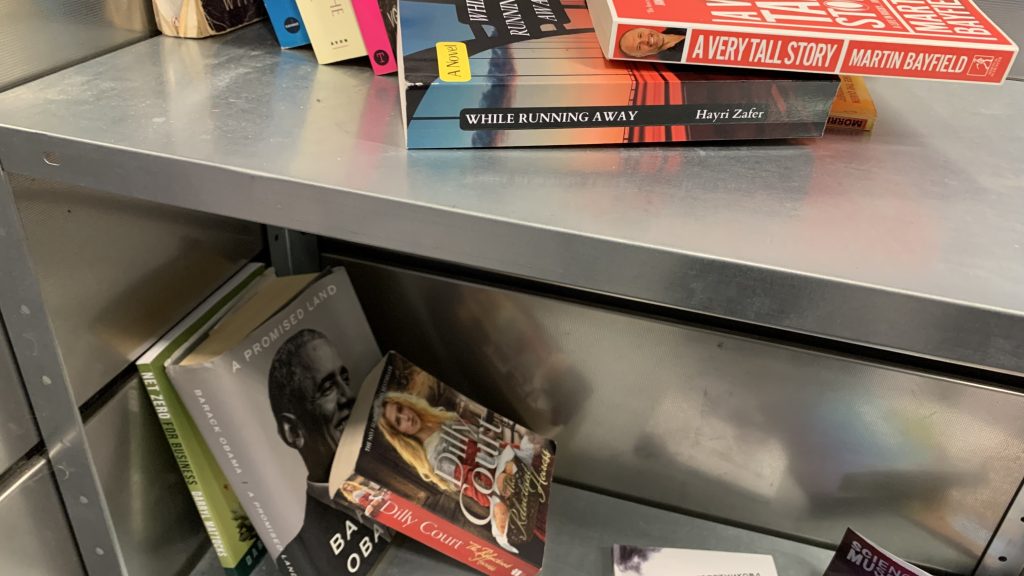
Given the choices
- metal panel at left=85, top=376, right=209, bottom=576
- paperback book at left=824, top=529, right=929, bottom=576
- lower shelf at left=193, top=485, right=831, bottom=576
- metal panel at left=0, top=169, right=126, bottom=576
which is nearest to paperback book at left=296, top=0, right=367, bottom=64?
metal panel at left=0, top=169, right=126, bottom=576

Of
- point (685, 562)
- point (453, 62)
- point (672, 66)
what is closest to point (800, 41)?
point (672, 66)

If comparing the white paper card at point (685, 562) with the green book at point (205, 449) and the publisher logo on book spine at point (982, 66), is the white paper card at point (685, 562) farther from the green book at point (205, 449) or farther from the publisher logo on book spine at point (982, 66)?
the publisher logo on book spine at point (982, 66)

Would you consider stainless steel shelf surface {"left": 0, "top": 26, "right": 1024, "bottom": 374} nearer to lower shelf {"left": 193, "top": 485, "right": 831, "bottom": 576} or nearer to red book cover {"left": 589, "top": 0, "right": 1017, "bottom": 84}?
red book cover {"left": 589, "top": 0, "right": 1017, "bottom": 84}

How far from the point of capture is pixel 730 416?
2.78 feet

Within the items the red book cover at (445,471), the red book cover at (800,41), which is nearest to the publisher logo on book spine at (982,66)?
the red book cover at (800,41)

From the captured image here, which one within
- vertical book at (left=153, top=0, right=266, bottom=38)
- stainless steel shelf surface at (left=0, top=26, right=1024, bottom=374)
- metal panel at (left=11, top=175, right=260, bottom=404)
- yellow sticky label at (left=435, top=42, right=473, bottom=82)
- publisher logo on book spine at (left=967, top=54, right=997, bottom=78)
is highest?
publisher logo on book spine at (left=967, top=54, right=997, bottom=78)

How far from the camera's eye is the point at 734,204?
1.55ft

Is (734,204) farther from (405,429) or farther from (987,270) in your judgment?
→ (405,429)

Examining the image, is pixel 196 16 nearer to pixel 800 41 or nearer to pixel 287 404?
pixel 287 404

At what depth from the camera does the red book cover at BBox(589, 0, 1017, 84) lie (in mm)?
482

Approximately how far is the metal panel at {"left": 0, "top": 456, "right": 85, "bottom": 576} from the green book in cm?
10

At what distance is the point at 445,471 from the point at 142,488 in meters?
0.29

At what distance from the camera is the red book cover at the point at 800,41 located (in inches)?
19.0

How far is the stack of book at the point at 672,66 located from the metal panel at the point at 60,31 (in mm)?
255
